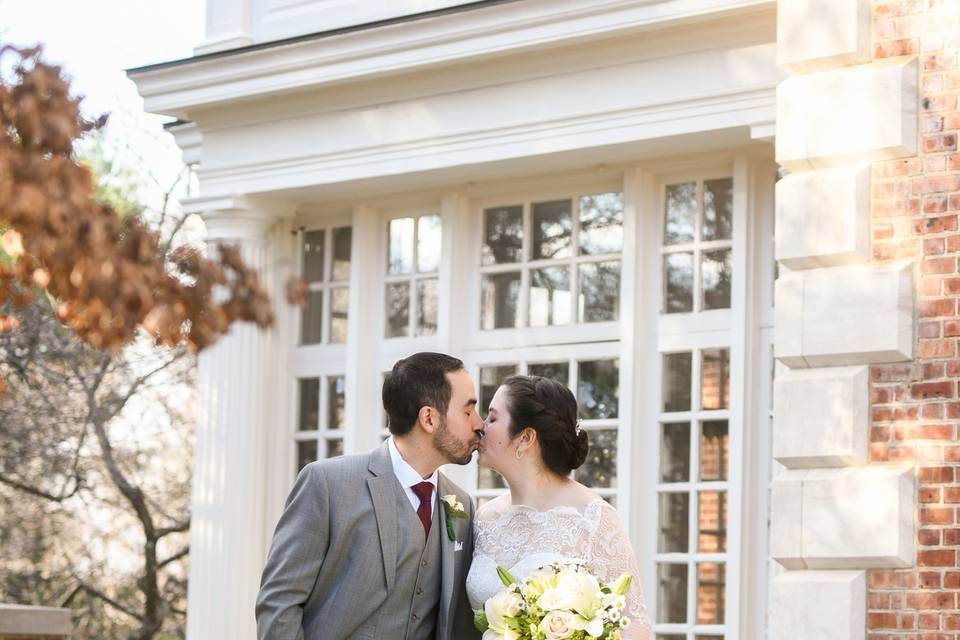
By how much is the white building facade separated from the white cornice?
0.05ft

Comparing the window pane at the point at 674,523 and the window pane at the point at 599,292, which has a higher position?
the window pane at the point at 599,292

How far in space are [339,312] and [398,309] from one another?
44 cm

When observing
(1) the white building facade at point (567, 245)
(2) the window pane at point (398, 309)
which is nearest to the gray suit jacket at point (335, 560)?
(1) the white building facade at point (567, 245)

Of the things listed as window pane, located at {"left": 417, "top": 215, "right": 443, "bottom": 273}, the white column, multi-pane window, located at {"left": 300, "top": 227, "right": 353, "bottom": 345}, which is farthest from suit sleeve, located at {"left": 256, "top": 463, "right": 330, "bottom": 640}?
multi-pane window, located at {"left": 300, "top": 227, "right": 353, "bottom": 345}

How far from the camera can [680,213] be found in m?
8.98

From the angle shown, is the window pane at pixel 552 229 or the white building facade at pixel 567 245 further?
the window pane at pixel 552 229

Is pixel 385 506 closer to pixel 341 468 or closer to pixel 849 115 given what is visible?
pixel 341 468

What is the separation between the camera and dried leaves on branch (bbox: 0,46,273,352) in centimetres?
355

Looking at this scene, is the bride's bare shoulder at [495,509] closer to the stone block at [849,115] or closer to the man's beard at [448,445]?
the man's beard at [448,445]

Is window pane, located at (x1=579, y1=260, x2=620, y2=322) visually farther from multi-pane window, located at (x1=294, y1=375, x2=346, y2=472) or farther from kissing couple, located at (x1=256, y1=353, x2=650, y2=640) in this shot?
kissing couple, located at (x1=256, y1=353, x2=650, y2=640)

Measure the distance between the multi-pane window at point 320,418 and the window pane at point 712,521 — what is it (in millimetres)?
2458

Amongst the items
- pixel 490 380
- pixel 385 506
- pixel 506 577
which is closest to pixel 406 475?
pixel 385 506

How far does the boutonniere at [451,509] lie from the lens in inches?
223

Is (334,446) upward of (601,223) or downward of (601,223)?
downward
